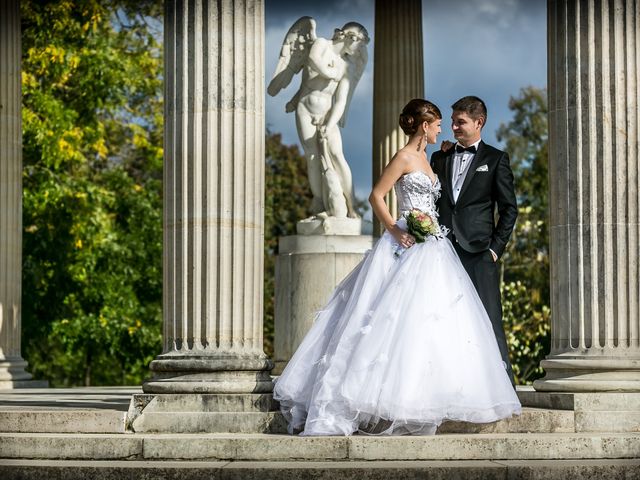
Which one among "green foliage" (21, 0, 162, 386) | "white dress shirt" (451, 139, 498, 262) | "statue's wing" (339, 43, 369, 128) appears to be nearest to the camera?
"white dress shirt" (451, 139, 498, 262)

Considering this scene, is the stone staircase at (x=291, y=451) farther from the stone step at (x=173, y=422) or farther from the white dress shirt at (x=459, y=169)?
the white dress shirt at (x=459, y=169)

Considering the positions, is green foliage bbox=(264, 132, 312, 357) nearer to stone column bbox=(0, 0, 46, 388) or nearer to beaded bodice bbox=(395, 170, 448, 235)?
stone column bbox=(0, 0, 46, 388)

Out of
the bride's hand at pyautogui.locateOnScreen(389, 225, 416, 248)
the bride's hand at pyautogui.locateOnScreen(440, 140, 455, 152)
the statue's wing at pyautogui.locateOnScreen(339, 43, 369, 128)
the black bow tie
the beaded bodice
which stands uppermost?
the statue's wing at pyautogui.locateOnScreen(339, 43, 369, 128)

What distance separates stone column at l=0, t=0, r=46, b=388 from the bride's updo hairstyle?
16.8 metres

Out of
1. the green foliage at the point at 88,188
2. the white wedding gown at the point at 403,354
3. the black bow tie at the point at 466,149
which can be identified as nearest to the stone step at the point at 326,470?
the white wedding gown at the point at 403,354

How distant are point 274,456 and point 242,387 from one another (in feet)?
7.73

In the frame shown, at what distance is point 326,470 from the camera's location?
17.7m

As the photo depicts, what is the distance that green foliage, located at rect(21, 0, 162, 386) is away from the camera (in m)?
50.7

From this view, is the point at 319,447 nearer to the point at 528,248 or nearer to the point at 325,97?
the point at 325,97

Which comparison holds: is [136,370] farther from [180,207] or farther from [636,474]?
[636,474]

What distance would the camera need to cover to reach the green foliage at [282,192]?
76381 millimetres

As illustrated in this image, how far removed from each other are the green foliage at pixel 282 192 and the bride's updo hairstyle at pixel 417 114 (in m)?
53.5

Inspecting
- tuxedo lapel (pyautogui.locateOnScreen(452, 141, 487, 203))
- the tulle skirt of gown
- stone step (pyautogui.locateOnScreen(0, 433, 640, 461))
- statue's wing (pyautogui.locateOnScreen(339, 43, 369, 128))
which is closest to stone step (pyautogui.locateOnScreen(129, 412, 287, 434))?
the tulle skirt of gown

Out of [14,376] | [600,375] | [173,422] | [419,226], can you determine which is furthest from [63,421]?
[14,376]
